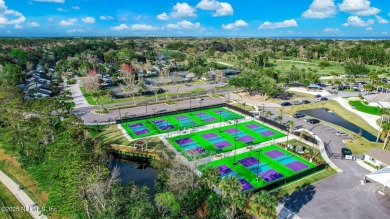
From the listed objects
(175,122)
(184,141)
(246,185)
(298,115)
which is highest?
(298,115)

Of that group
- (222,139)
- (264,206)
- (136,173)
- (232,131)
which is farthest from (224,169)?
(264,206)

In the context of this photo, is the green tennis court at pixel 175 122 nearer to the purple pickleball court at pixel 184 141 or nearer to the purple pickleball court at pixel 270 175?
the purple pickleball court at pixel 184 141

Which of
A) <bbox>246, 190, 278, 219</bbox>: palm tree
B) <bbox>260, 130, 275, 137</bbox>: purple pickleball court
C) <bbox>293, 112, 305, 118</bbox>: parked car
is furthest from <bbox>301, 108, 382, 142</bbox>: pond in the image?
<bbox>246, 190, 278, 219</bbox>: palm tree

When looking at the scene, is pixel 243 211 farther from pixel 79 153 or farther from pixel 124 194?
pixel 79 153

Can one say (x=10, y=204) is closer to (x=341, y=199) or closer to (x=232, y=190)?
(x=232, y=190)

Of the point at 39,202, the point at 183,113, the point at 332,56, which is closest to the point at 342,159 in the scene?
the point at 183,113

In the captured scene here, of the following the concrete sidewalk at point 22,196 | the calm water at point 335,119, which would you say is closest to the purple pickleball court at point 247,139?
the calm water at point 335,119

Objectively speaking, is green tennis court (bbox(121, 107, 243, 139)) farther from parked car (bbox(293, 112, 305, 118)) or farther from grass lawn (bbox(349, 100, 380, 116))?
grass lawn (bbox(349, 100, 380, 116))
